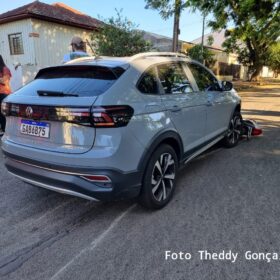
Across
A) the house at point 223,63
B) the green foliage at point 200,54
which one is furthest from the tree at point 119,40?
the house at point 223,63

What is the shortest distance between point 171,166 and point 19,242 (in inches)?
72.6

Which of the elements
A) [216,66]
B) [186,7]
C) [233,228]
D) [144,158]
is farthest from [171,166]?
[216,66]

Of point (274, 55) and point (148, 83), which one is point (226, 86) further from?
point (274, 55)

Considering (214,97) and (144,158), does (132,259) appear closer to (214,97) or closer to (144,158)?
(144,158)

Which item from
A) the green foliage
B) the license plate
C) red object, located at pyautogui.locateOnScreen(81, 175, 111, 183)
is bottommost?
red object, located at pyautogui.locateOnScreen(81, 175, 111, 183)

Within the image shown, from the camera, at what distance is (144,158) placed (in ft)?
9.57

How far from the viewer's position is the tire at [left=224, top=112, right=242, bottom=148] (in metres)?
5.58

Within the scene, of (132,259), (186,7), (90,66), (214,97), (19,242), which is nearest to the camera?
(132,259)

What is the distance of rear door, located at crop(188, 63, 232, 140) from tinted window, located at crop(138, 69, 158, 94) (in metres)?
1.18

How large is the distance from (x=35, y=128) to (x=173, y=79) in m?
1.79

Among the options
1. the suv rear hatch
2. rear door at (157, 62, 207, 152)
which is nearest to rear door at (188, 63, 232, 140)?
rear door at (157, 62, 207, 152)

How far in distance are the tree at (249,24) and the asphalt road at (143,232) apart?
41.7 ft

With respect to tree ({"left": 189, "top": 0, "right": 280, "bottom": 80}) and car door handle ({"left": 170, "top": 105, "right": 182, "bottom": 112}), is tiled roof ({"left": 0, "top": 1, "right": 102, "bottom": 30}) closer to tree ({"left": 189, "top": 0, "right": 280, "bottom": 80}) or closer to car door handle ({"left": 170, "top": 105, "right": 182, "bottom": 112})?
tree ({"left": 189, "top": 0, "right": 280, "bottom": 80})

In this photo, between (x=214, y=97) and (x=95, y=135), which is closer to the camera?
(x=95, y=135)
